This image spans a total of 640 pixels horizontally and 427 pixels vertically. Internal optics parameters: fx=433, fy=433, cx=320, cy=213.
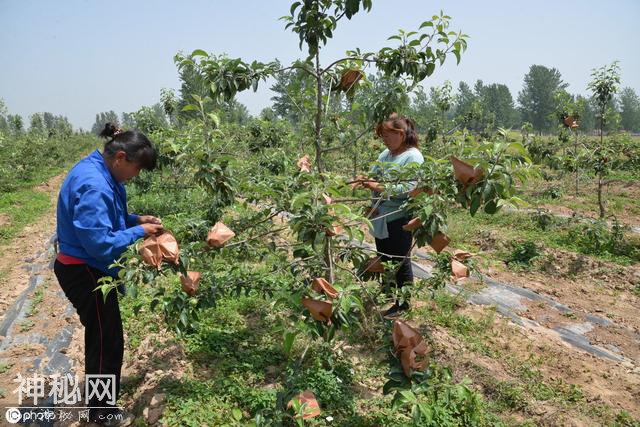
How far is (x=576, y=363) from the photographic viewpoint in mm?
3086

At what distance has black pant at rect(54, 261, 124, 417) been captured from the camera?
2232 millimetres

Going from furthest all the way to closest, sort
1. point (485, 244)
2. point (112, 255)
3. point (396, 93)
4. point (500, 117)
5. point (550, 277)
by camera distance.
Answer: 1. point (500, 117)
2. point (485, 244)
3. point (550, 277)
4. point (396, 93)
5. point (112, 255)

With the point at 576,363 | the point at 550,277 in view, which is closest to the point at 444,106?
the point at 550,277

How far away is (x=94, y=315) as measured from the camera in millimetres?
2291

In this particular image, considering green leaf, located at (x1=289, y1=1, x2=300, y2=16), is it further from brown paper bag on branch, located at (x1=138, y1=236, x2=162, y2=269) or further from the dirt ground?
the dirt ground

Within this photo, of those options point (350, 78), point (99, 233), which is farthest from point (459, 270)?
point (99, 233)

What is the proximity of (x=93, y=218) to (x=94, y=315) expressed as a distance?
→ 618 millimetres

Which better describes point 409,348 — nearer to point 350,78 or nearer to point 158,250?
point 158,250

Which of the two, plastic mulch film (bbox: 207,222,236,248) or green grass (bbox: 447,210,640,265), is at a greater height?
plastic mulch film (bbox: 207,222,236,248)

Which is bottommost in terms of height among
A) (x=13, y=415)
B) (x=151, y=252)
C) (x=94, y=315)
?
(x=13, y=415)

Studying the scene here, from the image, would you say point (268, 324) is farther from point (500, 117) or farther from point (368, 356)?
point (500, 117)

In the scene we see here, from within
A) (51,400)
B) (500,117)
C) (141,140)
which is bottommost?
(51,400)

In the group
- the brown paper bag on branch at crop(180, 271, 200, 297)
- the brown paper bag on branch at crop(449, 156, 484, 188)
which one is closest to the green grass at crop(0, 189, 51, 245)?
the brown paper bag on branch at crop(180, 271, 200, 297)

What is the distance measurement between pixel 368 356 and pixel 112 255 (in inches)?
73.2
